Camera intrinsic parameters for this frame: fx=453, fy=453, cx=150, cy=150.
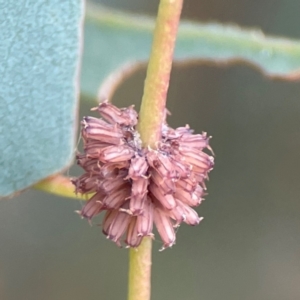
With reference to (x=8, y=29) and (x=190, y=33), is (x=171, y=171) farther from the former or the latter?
(x=190, y=33)

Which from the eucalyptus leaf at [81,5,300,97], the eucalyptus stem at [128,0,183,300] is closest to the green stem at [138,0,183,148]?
the eucalyptus stem at [128,0,183,300]

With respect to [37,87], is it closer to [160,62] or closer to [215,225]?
[160,62]

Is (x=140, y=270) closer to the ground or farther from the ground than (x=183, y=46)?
closer to the ground

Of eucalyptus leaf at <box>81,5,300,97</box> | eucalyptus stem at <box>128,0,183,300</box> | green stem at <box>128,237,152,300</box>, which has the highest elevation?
eucalyptus leaf at <box>81,5,300,97</box>

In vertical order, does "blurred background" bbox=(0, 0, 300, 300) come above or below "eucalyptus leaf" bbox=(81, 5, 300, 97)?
below

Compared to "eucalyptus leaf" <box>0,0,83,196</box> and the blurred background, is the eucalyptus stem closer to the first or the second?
"eucalyptus leaf" <box>0,0,83,196</box>

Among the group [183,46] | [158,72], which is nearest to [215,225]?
[183,46]

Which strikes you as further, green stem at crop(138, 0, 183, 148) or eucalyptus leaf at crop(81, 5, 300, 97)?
eucalyptus leaf at crop(81, 5, 300, 97)
